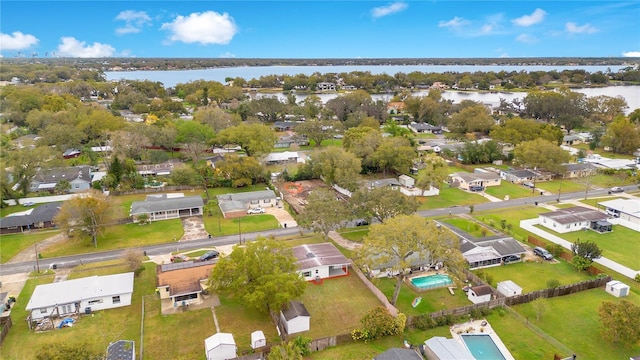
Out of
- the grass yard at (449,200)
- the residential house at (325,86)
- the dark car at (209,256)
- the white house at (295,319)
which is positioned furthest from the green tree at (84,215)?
the residential house at (325,86)

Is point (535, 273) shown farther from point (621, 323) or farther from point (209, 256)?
point (209, 256)

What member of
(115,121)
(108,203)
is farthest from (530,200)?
(115,121)

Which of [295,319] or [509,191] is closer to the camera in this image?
[295,319]

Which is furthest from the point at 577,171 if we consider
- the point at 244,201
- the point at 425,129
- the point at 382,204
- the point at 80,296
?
the point at 80,296

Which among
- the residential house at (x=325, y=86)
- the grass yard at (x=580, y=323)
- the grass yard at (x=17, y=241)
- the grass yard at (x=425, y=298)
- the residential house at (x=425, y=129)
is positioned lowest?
the grass yard at (x=425, y=298)

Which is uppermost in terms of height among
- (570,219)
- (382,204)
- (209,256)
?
(382,204)

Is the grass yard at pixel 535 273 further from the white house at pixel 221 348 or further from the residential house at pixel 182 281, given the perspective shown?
the residential house at pixel 182 281

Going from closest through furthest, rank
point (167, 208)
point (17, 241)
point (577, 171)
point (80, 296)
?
1. point (80, 296)
2. point (17, 241)
3. point (167, 208)
4. point (577, 171)
